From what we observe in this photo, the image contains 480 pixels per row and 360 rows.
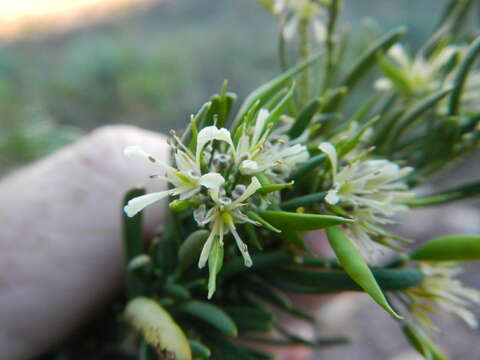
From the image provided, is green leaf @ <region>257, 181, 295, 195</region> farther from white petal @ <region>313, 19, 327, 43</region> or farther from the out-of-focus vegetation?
the out-of-focus vegetation

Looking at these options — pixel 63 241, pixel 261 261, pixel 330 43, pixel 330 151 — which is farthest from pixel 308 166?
pixel 63 241

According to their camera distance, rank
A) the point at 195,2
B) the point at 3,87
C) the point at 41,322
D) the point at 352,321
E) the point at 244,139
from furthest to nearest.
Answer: the point at 195,2, the point at 3,87, the point at 352,321, the point at 41,322, the point at 244,139

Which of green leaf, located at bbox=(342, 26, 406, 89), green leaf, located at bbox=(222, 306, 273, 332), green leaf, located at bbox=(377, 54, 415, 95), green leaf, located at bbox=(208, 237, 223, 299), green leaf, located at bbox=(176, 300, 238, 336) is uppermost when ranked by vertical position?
green leaf, located at bbox=(342, 26, 406, 89)

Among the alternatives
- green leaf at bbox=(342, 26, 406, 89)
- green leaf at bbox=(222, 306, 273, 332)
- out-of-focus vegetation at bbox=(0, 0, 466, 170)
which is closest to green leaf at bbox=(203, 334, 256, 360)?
green leaf at bbox=(222, 306, 273, 332)

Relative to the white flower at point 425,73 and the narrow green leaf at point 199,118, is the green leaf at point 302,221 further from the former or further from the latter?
the white flower at point 425,73

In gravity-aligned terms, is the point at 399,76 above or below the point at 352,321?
above

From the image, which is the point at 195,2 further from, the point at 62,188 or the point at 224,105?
the point at 224,105

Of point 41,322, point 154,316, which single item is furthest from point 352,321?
point 154,316
